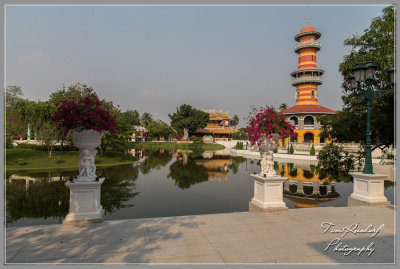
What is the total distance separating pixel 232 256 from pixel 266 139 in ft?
12.3

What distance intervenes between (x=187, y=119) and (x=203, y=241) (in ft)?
186

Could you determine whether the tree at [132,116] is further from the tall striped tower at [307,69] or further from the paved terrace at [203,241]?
the paved terrace at [203,241]

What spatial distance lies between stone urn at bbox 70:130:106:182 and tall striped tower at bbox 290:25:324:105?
43226 millimetres

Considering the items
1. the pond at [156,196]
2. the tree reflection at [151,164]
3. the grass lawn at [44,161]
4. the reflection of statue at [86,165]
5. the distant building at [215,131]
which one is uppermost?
the distant building at [215,131]

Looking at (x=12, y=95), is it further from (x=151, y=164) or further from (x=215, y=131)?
(x=215, y=131)

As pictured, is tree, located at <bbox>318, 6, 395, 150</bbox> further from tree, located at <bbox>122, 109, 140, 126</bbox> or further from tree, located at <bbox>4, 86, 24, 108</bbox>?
tree, located at <bbox>122, 109, 140, 126</bbox>

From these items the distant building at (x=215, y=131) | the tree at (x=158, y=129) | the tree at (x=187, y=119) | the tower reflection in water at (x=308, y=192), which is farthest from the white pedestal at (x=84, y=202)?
the tree at (x=158, y=129)

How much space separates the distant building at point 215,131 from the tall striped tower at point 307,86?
84.8 feet

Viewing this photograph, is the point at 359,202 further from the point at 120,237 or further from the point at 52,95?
the point at 52,95

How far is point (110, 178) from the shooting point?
16.0m

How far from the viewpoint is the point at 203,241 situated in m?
4.24

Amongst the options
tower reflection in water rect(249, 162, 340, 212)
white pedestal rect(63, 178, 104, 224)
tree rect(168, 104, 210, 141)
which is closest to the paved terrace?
white pedestal rect(63, 178, 104, 224)

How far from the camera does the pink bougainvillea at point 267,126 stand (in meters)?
6.75

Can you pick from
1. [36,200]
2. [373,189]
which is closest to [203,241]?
[373,189]
